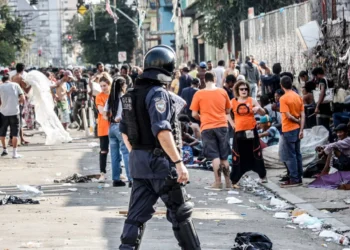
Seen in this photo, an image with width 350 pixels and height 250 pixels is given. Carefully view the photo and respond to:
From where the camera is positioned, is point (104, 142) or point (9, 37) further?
point (9, 37)

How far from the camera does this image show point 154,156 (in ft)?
25.7

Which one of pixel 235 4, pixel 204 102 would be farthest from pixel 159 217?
pixel 235 4

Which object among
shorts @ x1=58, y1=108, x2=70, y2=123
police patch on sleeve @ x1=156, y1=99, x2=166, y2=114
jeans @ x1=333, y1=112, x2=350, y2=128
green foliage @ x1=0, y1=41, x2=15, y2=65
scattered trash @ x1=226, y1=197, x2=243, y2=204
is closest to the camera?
police patch on sleeve @ x1=156, y1=99, x2=166, y2=114

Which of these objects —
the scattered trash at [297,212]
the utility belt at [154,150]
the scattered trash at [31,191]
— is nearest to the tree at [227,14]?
the scattered trash at [31,191]

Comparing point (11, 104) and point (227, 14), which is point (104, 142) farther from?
point (227, 14)

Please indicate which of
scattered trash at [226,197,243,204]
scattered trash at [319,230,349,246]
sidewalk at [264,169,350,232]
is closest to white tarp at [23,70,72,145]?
sidewalk at [264,169,350,232]

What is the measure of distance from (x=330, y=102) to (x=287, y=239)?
28.3 feet

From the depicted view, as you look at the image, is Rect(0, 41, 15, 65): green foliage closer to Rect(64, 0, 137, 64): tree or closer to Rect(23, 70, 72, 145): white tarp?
Rect(23, 70, 72, 145): white tarp

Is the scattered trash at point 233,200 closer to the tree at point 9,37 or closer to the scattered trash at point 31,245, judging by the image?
the scattered trash at point 31,245

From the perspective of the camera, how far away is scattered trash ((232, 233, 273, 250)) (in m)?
→ 9.18

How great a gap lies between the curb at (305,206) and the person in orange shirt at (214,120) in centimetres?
79

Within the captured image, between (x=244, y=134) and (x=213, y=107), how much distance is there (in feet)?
2.30

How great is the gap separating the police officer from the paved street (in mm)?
1627

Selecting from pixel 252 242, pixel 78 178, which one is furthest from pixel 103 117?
pixel 252 242
